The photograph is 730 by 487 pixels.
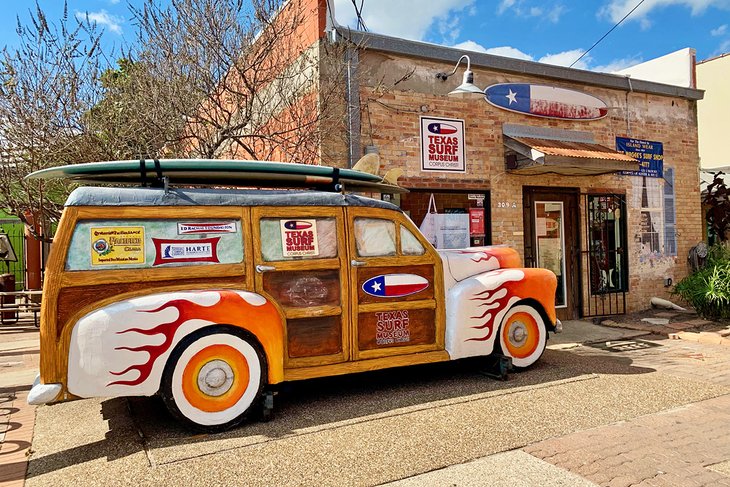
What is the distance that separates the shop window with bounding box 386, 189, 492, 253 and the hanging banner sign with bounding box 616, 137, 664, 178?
3.40m

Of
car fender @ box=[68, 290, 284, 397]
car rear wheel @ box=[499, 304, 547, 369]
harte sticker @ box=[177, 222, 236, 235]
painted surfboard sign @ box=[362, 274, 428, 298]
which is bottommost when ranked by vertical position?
car rear wheel @ box=[499, 304, 547, 369]

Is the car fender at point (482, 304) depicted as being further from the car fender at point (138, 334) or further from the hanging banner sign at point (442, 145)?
the hanging banner sign at point (442, 145)

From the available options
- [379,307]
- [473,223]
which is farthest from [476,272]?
[473,223]

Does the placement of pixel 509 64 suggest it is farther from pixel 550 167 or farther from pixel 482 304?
pixel 482 304

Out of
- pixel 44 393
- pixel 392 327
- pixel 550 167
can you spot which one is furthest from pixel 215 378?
pixel 550 167

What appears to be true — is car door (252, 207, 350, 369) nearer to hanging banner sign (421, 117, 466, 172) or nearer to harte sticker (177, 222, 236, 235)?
harte sticker (177, 222, 236, 235)

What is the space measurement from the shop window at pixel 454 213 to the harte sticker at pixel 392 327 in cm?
310

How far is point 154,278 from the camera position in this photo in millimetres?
4184

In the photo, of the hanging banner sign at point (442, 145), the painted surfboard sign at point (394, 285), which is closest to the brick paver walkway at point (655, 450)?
the painted surfboard sign at point (394, 285)

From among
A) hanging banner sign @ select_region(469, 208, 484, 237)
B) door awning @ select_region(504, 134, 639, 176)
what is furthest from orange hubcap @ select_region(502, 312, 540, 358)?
door awning @ select_region(504, 134, 639, 176)

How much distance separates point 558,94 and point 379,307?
21.1 ft

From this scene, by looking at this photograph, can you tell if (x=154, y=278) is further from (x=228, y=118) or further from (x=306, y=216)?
(x=228, y=118)

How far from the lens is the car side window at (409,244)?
A: 5227 millimetres

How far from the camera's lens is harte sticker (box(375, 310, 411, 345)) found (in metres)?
5.00
